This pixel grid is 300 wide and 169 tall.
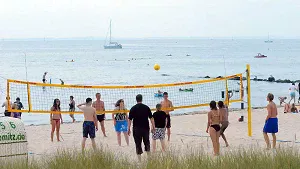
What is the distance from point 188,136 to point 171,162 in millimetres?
7457

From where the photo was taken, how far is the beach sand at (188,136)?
44.3 ft

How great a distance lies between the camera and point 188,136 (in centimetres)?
1591

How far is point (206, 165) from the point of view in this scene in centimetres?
853

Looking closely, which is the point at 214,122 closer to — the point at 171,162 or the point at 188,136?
the point at 171,162

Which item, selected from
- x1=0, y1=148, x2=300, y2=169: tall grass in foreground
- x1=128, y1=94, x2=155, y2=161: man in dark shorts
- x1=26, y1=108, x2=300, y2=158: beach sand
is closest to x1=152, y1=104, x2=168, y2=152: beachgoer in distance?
x1=26, y1=108, x2=300, y2=158: beach sand

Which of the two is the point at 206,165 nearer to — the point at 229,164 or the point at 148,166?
the point at 229,164

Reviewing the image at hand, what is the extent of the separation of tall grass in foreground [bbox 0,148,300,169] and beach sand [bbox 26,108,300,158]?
293 cm

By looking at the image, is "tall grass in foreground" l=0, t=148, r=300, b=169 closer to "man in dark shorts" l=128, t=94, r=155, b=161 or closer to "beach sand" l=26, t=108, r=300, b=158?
"man in dark shorts" l=128, t=94, r=155, b=161

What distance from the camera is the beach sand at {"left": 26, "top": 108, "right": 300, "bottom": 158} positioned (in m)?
13.5

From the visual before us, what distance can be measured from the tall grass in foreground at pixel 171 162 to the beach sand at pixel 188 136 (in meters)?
2.93

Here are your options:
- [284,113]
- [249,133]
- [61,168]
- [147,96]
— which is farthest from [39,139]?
[147,96]

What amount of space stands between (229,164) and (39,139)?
8689 millimetres

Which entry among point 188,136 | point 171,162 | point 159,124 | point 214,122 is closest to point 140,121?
point 159,124

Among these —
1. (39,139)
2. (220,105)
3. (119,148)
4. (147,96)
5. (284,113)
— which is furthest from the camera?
(147,96)
